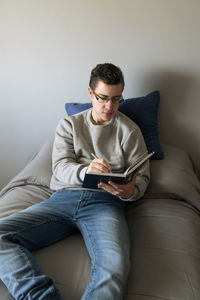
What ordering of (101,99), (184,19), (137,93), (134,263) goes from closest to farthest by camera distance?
1. (134,263)
2. (101,99)
3. (184,19)
4. (137,93)

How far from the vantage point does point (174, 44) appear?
1700 millimetres

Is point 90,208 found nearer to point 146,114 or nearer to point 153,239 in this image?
point 153,239

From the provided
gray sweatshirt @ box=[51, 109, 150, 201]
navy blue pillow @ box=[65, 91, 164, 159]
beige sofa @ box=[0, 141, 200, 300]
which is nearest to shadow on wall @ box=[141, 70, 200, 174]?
navy blue pillow @ box=[65, 91, 164, 159]

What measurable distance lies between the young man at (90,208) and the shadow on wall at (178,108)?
20.9 inches

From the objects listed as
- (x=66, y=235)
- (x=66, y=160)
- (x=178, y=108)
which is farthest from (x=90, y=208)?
(x=178, y=108)

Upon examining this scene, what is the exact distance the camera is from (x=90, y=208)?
1.24 m

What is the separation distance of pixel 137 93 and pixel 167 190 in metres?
0.74

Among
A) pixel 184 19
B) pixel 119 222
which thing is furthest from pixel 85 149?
pixel 184 19

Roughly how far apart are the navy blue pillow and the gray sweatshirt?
0.85ft

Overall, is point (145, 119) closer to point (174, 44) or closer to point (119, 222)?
point (174, 44)

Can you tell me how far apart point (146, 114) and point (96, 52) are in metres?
0.54

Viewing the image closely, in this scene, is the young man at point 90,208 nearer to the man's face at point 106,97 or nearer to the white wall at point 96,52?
the man's face at point 106,97

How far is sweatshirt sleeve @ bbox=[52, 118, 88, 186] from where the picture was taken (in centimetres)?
130

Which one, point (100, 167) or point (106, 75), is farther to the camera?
point (106, 75)
